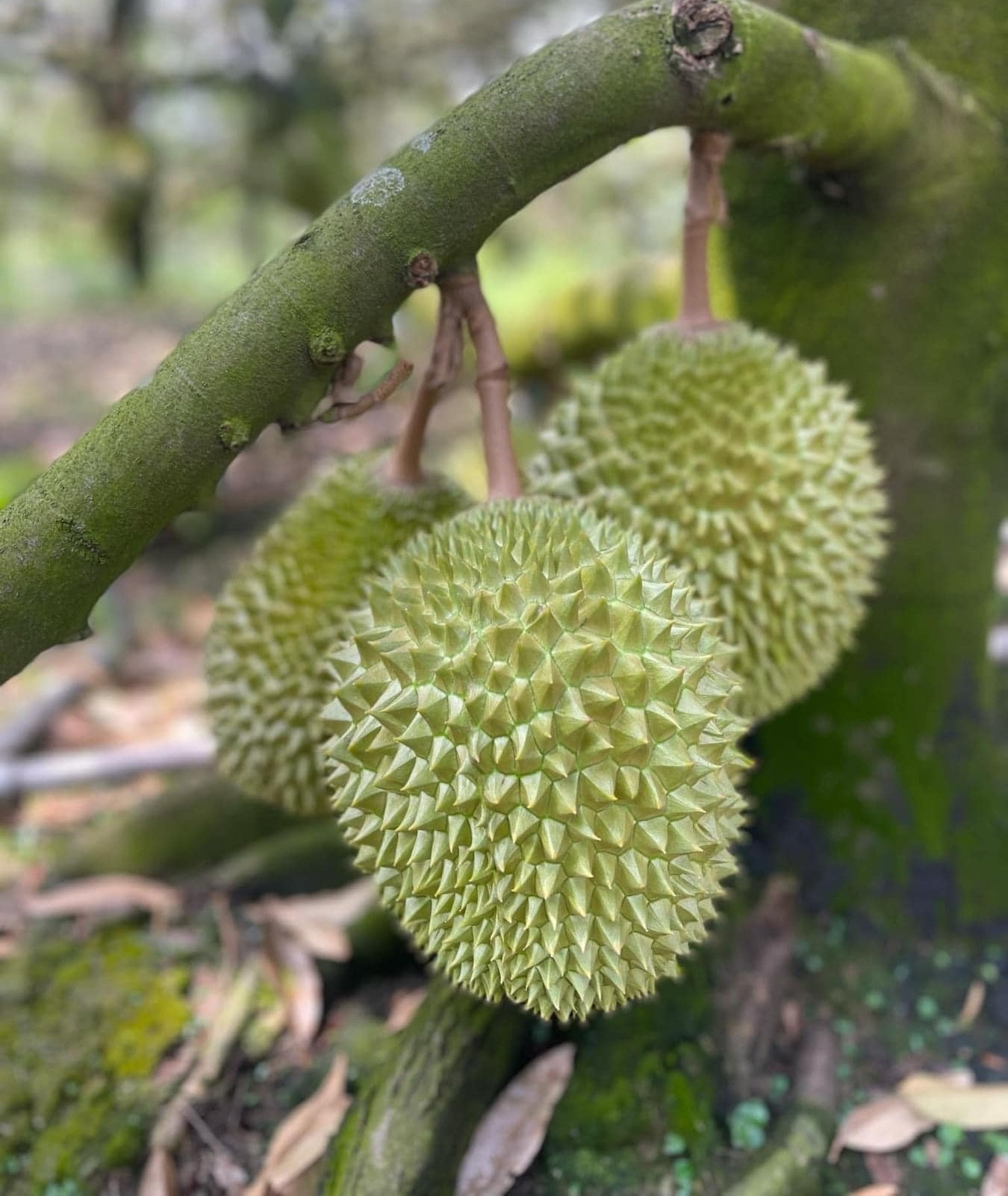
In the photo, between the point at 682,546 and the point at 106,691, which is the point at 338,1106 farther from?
the point at 106,691

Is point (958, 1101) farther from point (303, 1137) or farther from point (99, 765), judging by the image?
point (99, 765)

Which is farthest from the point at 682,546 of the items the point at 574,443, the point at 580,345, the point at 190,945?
the point at 580,345

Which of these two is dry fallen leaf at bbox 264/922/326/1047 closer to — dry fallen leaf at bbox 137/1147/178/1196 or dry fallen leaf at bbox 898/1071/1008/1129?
dry fallen leaf at bbox 137/1147/178/1196

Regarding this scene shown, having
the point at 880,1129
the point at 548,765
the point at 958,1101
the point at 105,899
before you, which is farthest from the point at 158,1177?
the point at 958,1101

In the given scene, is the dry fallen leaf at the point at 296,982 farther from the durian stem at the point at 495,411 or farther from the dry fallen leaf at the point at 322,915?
the durian stem at the point at 495,411

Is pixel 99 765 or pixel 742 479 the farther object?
pixel 99 765

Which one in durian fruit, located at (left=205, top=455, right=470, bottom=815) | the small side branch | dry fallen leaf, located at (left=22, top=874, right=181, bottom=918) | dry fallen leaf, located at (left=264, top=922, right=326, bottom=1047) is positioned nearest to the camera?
the small side branch

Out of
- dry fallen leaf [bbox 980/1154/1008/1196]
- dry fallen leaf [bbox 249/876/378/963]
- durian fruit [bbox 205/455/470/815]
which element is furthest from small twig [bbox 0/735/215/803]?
dry fallen leaf [bbox 980/1154/1008/1196]
